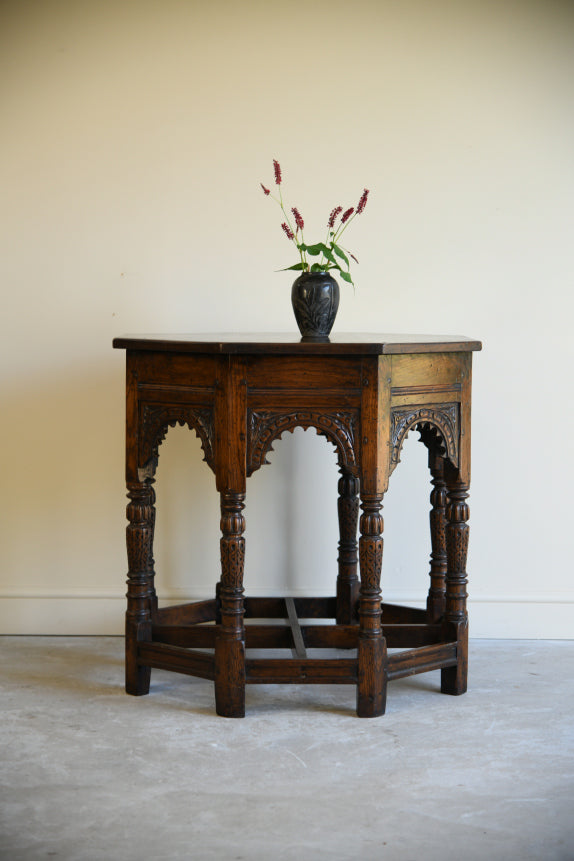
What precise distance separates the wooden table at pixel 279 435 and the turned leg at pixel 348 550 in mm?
392

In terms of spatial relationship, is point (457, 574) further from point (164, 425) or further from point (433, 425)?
point (164, 425)

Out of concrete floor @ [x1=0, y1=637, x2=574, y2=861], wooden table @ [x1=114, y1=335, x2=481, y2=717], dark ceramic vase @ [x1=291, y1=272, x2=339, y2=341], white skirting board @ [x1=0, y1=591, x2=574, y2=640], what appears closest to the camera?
concrete floor @ [x1=0, y1=637, x2=574, y2=861]

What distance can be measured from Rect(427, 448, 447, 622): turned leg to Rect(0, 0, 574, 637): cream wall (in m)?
0.36

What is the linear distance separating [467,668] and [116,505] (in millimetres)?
1453

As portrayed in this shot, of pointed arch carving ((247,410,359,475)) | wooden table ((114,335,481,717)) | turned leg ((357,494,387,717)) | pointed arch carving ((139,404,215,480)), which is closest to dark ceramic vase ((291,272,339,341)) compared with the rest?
wooden table ((114,335,481,717))

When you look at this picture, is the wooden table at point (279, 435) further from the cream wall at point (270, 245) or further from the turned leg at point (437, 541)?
the cream wall at point (270, 245)

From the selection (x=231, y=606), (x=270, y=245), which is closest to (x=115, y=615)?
(x=231, y=606)

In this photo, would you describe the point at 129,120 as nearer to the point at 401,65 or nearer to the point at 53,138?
the point at 53,138

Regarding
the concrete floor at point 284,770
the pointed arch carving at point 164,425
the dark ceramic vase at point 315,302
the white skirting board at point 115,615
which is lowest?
the concrete floor at point 284,770

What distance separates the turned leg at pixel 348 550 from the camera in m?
3.53

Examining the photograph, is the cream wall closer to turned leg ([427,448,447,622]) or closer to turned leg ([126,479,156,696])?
turned leg ([427,448,447,622])

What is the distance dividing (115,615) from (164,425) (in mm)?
1085

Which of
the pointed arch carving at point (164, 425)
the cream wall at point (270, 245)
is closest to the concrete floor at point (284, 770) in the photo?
the cream wall at point (270, 245)

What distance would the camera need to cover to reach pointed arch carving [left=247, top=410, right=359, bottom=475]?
2779mm
